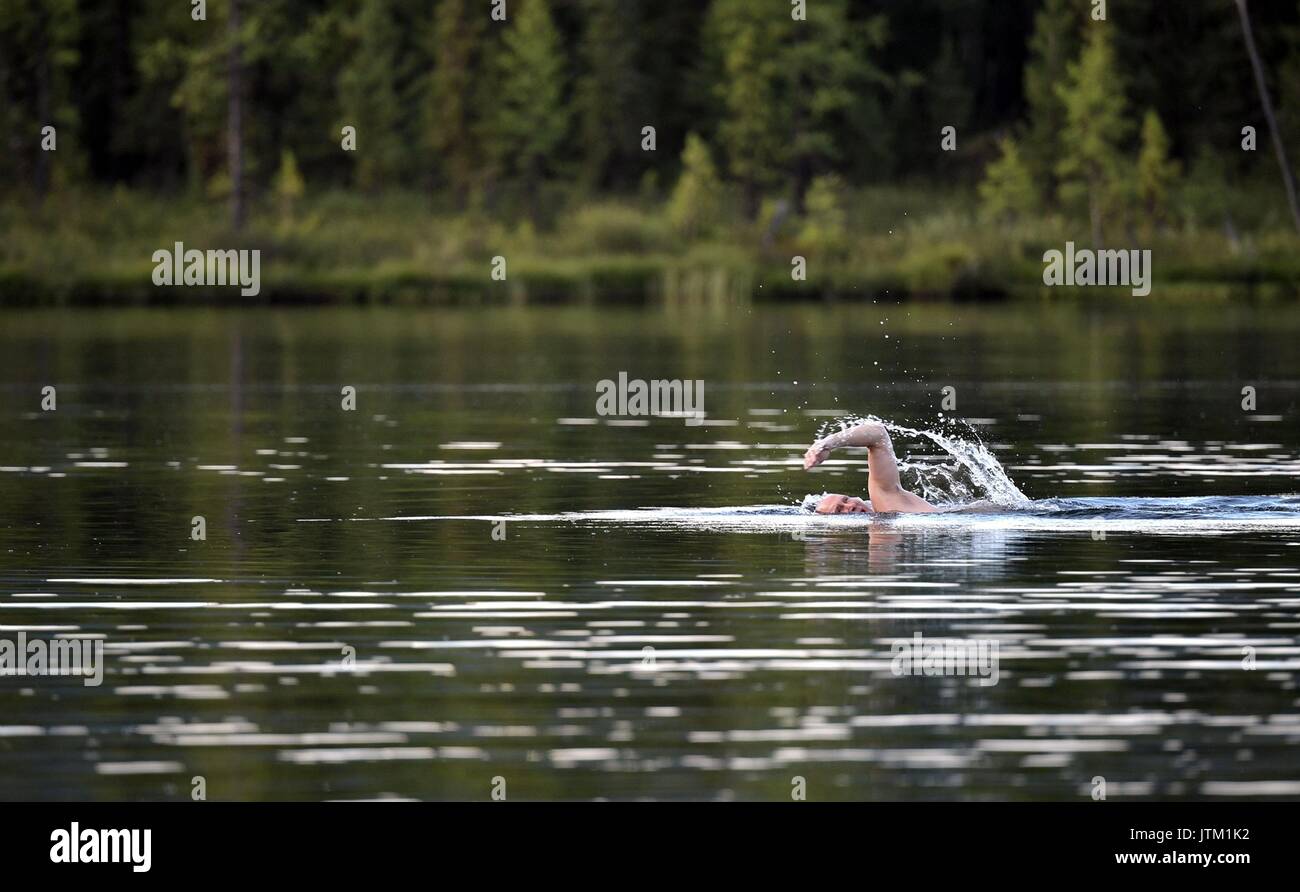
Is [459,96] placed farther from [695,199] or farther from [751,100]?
[695,199]

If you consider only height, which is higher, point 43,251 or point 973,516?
point 43,251

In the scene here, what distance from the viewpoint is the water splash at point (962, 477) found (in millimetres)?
22969

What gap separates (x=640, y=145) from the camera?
106562mm

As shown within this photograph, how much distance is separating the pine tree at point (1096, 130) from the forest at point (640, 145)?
13 centimetres

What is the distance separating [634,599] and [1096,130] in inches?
2730

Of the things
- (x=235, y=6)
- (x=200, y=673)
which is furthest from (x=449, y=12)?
(x=200, y=673)

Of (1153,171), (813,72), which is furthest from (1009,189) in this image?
(813,72)

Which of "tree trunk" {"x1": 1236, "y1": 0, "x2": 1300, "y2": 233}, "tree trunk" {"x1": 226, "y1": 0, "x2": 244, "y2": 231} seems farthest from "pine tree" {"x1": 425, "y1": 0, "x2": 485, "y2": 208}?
"tree trunk" {"x1": 1236, "y1": 0, "x2": 1300, "y2": 233}

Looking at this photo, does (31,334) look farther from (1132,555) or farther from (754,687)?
(754,687)

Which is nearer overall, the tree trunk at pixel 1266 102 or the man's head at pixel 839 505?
the man's head at pixel 839 505

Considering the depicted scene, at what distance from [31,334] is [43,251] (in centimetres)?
2015

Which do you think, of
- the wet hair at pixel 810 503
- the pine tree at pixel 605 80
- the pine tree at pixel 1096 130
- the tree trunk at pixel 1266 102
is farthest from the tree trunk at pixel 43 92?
the wet hair at pixel 810 503

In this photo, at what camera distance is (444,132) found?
322 feet

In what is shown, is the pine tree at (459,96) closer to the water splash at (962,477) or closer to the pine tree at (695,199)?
the pine tree at (695,199)
